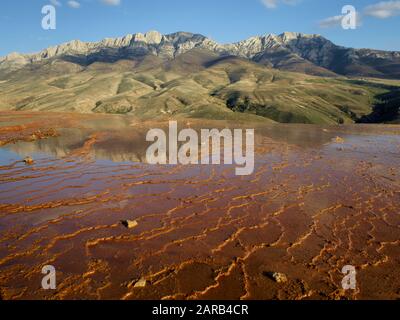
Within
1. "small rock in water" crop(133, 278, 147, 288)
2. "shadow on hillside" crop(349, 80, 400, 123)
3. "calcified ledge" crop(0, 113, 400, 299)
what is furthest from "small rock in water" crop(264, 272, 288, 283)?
"shadow on hillside" crop(349, 80, 400, 123)

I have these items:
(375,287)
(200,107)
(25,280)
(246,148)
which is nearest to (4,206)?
(25,280)

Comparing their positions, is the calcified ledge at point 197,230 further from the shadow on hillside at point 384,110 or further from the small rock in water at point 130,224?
the shadow on hillside at point 384,110

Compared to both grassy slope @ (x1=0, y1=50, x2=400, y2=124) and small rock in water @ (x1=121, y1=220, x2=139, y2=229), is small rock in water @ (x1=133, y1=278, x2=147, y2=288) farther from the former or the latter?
grassy slope @ (x1=0, y1=50, x2=400, y2=124)

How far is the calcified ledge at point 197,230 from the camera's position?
7.59 meters

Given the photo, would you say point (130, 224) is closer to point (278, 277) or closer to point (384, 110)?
point (278, 277)

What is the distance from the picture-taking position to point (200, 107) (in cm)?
9200

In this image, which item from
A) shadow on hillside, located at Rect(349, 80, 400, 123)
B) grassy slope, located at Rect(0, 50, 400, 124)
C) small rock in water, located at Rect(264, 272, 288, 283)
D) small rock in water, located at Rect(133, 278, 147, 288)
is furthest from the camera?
grassy slope, located at Rect(0, 50, 400, 124)

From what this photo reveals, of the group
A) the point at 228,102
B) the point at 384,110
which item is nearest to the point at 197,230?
the point at 384,110

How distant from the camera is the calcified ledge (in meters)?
7.59

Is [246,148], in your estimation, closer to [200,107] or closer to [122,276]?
[122,276]

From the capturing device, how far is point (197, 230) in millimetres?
10492

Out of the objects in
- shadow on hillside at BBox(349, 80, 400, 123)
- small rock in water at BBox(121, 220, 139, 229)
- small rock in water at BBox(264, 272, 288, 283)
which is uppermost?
shadow on hillside at BBox(349, 80, 400, 123)

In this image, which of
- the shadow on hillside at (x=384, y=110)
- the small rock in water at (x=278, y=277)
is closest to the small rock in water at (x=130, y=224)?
the small rock in water at (x=278, y=277)

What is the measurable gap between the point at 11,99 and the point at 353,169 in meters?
149
